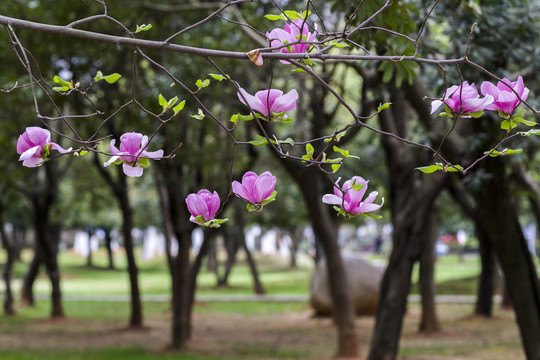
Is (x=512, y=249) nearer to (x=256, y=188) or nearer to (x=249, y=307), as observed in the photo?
(x=256, y=188)

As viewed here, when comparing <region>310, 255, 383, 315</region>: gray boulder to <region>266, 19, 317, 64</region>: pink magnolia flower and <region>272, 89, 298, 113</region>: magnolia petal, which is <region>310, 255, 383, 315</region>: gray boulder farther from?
<region>272, 89, 298, 113</region>: magnolia petal

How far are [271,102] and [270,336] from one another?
40.7 ft

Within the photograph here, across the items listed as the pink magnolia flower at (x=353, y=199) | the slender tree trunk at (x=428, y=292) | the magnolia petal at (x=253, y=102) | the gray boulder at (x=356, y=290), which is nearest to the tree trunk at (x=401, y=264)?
the pink magnolia flower at (x=353, y=199)

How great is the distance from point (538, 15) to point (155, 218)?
30.2 meters

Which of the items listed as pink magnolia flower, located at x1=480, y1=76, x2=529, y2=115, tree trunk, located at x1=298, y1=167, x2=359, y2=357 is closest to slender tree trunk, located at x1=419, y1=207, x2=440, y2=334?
tree trunk, located at x1=298, y1=167, x2=359, y2=357

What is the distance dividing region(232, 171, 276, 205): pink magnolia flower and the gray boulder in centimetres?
1528

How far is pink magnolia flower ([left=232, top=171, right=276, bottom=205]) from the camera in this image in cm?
193

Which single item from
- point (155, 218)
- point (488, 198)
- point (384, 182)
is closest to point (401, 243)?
point (488, 198)

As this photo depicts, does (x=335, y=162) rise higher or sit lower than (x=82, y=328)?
higher

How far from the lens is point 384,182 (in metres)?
17.1

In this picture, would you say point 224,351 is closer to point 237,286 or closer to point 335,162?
point 335,162

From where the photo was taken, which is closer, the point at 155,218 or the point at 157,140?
the point at 157,140

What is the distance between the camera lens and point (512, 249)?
6.73 metres

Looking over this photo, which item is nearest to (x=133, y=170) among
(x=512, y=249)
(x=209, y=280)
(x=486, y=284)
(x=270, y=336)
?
(x=512, y=249)
